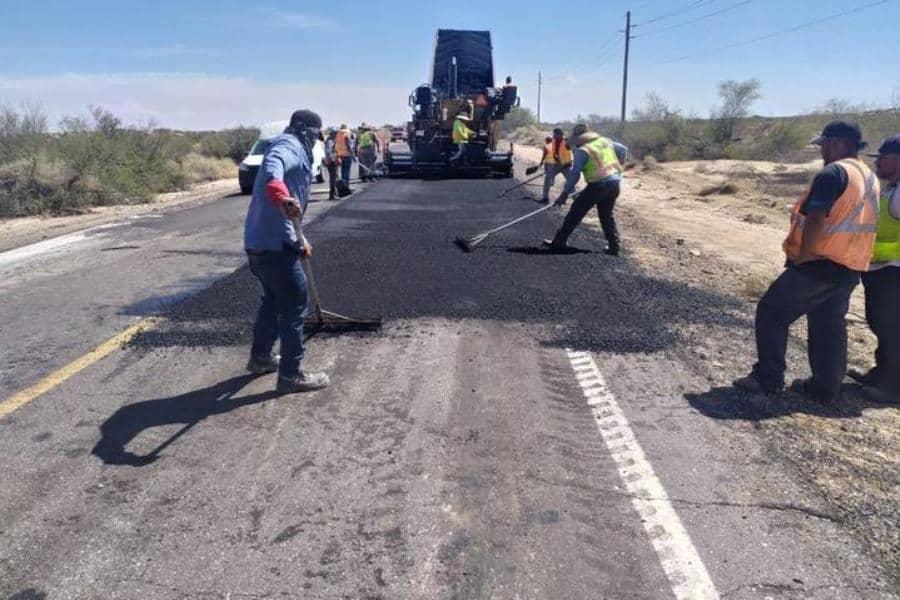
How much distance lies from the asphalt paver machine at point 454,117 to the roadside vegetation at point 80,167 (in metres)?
7.86

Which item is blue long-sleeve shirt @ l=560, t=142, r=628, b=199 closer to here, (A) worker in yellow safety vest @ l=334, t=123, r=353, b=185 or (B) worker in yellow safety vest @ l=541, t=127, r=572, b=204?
(B) worker in yellow safety vest @ l=541, t=127, r=572, b=204

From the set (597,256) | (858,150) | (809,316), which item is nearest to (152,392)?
(809,316)

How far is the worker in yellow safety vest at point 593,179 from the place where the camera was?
360 inches

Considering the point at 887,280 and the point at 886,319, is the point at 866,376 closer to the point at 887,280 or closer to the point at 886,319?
the point at 886,319

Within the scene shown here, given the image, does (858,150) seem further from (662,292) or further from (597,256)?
(597,256)

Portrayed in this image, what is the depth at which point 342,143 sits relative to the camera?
59.5 ft

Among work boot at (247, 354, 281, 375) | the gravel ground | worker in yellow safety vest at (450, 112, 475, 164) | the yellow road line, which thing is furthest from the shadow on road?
worker in yellow safety vest at (450, 112, 475, 164)

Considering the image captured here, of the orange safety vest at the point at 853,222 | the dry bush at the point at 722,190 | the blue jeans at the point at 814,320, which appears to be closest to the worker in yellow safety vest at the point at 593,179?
the blue jeans at the point at 814,320

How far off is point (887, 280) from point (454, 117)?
60.9ft

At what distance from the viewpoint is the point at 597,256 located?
9.34 metres

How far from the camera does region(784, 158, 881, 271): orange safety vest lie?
14.3 feet

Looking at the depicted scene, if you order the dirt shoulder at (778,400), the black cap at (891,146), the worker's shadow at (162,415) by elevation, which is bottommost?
the dirt shoulder at (778,400)

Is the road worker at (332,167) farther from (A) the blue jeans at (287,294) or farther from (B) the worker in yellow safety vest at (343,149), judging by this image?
(A) the blue jeans at (287,294)

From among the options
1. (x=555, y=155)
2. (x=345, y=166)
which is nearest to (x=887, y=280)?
(x=555, y=155)
